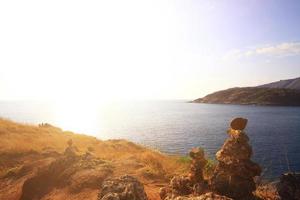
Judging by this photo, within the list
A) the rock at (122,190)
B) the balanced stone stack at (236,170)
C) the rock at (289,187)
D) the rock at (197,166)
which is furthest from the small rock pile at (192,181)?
the rock at (289,187)

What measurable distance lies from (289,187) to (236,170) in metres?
2.41

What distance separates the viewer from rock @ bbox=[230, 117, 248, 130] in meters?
14.8

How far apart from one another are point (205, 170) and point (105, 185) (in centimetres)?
899

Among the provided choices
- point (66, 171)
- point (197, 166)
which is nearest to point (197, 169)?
point (197, 166)

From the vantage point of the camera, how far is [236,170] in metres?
14.0

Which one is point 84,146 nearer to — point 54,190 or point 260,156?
point 54,190

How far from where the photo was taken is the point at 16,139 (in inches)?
1271

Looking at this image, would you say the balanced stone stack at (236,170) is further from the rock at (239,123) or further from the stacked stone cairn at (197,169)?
the stacked stone cairn at (197,169)

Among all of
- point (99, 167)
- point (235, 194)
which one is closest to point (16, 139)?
point (99, 167)

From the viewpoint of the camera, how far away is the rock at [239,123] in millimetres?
14836

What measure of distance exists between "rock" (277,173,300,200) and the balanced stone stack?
114 cm

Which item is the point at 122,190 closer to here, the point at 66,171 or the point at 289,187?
the point at 289,187

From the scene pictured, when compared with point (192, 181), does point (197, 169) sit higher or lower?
higher

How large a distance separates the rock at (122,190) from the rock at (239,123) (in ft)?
18.5
